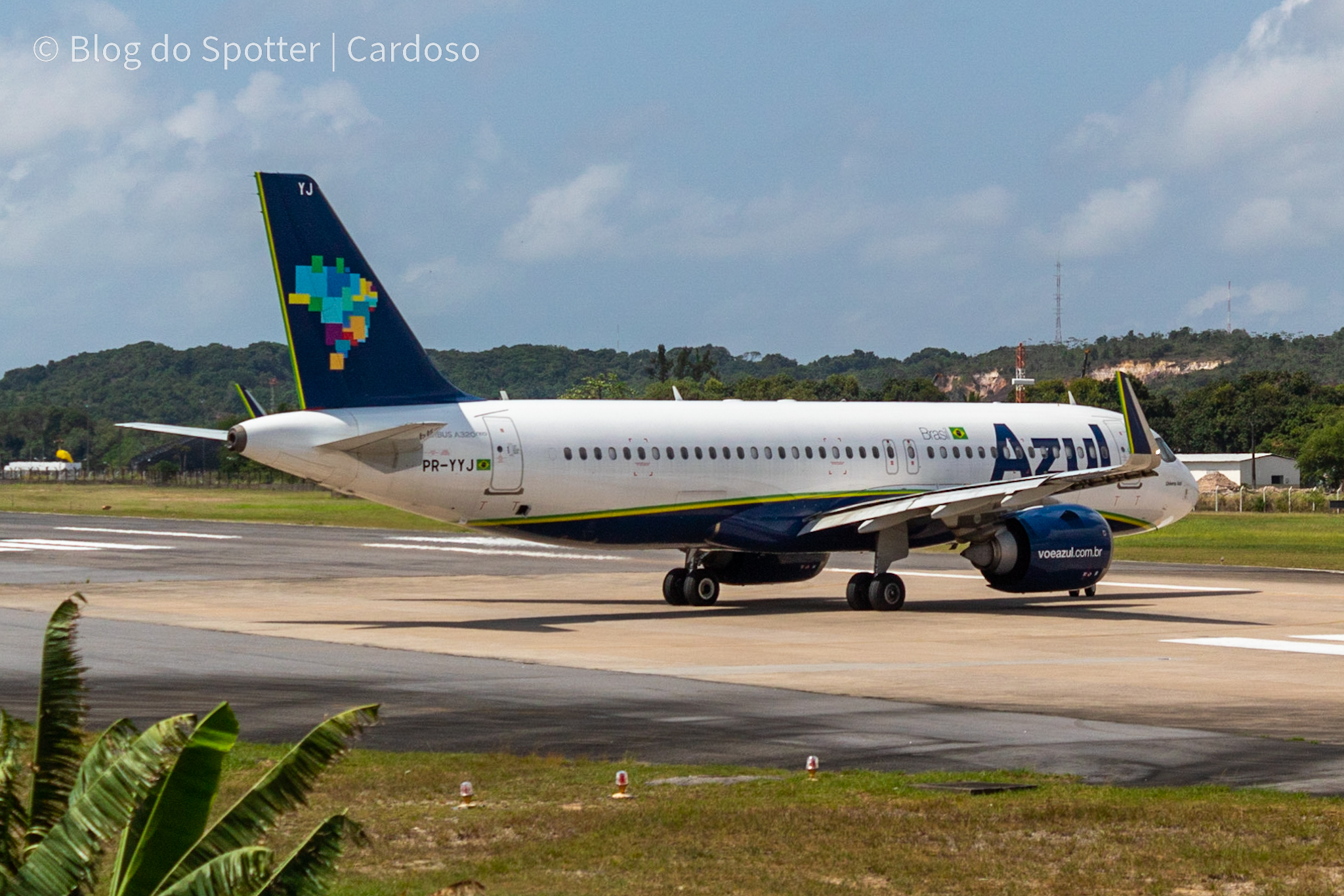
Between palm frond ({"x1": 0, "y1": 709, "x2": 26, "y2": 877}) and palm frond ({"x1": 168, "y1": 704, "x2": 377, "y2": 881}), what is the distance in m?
0.76

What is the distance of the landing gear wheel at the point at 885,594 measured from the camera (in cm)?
3291

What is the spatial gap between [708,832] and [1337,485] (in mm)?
117892

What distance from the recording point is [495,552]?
52281 mm

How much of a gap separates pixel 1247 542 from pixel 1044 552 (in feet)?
104

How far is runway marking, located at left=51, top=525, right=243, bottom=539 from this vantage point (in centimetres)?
6144

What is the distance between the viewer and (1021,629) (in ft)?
96.7

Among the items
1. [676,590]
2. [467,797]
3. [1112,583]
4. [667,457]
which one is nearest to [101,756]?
[467,797]

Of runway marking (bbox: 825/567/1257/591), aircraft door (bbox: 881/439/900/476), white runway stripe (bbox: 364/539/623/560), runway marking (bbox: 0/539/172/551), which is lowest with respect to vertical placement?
runway marking (bbox: 825/567/1257/591)

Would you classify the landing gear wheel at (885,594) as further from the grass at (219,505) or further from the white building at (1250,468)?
the white building at (1250,468)

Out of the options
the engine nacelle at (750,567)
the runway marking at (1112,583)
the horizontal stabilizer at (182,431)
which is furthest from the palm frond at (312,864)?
the runway marking at (1112,583)

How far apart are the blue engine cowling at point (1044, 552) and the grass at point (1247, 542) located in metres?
16.1

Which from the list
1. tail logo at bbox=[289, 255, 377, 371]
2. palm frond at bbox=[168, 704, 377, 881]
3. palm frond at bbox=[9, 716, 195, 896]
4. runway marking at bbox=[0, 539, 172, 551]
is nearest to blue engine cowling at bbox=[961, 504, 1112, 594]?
tail logo at bbox=[289, 255, 377, 371]

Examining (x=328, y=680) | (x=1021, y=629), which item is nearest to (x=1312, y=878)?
(x=328, y=680)

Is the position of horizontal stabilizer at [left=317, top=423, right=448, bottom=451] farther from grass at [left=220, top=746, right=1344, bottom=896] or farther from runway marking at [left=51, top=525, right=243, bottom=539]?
runway marking at [left=51, top=525, right=243, bottom=539]
